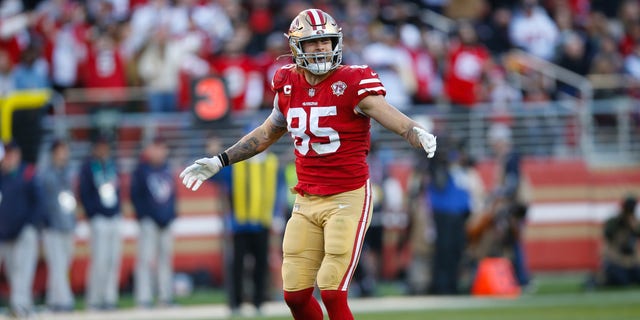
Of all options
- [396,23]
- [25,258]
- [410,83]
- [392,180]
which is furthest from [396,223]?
[25,258]

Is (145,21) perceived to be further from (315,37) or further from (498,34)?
(315,37)

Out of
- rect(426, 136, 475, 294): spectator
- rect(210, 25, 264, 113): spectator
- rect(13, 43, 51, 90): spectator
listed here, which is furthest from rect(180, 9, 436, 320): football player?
rect(210, 25, 264, 113): spectator

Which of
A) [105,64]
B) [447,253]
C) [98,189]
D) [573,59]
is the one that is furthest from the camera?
[573,59]

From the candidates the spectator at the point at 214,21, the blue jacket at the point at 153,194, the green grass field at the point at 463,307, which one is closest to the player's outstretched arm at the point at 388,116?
the green grass field at the point at 463,307

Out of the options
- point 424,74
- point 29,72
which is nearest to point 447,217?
point 424,74

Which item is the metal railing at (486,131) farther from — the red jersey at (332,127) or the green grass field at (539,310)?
the red jersey at (332,127)

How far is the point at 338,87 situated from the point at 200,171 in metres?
1.12

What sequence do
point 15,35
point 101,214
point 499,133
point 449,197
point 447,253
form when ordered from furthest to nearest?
point 15,35
point 499,133
point 449,197
point 447,253
point 101,214

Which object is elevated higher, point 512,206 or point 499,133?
point 499,133

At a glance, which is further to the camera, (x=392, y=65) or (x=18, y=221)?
(x=392, y=65)

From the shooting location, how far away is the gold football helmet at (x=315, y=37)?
7941 millimetres

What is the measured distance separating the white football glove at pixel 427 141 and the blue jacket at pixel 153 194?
26.2ft

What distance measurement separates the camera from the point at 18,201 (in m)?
14.2

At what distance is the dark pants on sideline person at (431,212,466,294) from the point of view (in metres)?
15.7
